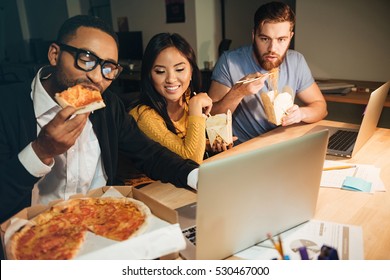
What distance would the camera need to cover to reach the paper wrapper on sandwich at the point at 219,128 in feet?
5.24

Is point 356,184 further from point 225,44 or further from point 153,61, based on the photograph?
point 225,44

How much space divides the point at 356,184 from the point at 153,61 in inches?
38.2

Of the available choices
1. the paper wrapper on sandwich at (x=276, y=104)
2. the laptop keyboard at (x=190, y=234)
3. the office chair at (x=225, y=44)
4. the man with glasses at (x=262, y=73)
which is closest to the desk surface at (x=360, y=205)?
the laptop keyboard at (x=190, y=234)

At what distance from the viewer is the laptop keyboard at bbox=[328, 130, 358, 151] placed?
60.1 inches

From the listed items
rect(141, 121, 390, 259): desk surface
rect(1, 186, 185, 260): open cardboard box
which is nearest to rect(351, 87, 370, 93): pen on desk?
rect(141, 121, 390, 259): desk surface

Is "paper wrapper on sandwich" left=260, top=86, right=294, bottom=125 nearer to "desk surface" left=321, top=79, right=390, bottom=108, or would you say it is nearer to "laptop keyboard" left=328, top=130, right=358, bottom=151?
"laptop keyboard" left=328, top=130, right=358, bottom=151

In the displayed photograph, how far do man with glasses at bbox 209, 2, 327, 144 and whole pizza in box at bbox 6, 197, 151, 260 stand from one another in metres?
1.07

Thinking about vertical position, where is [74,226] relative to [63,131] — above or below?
below

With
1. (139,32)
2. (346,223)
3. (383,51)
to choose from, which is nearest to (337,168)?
(346,223)

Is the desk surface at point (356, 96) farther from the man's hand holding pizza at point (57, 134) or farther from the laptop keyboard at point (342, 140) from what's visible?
the man's hand holding pizza at point (57, 134)

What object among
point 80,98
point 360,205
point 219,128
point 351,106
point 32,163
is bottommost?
point 351,106

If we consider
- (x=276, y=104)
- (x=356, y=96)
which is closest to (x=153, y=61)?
(x=276, y=104)

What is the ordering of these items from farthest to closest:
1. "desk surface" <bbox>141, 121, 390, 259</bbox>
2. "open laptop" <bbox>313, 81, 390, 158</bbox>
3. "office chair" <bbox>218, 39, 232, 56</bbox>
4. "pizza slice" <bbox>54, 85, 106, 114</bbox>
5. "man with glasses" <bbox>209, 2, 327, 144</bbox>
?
"office chair" <bbox>218, 39, 232, 56</bbox>
"man with glasses" <bbox>209, 2, 327, 144</bbox>
"open laptop" <bbox>313, 81, 390, 158</bbox>
"pizza slice" <bbox>54, 85, 106, 114</bbox>
"desk surface" <bbox>141, 121, 390, 259</bbox>

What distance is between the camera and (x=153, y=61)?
5.08 ft
